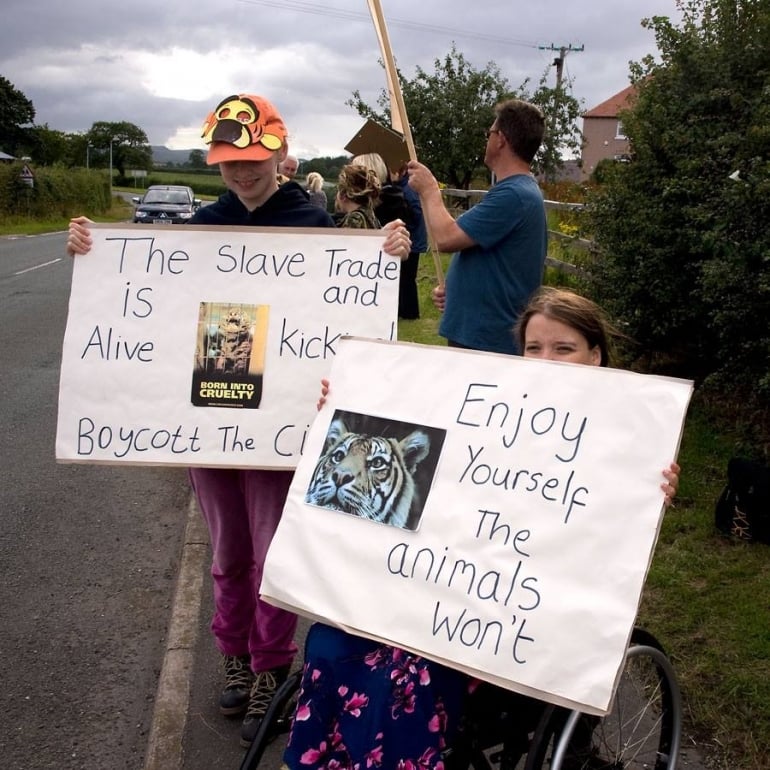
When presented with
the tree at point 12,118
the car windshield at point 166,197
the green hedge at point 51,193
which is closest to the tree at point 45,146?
the tree at point 12,118

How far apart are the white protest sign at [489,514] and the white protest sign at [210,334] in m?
0.40

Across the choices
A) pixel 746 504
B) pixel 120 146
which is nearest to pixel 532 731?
pixel 746 504

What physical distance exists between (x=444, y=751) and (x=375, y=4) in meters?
1.97

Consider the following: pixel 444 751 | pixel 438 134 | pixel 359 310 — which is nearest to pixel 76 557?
pixel 359 310

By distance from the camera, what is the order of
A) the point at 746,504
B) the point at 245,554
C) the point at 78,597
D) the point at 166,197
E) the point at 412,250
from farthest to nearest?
the point at 166,197 → the point at 412,250 → the point at 746,504 → the point at 78,597 → the point at 245,554

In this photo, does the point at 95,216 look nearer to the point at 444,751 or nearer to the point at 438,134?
the point at 438,134

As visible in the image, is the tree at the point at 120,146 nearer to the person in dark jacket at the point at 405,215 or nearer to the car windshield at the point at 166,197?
the car windshield at the point at 166,197

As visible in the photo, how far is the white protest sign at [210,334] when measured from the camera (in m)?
2.62

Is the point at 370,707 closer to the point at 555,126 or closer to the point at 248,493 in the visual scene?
the point at 248,493

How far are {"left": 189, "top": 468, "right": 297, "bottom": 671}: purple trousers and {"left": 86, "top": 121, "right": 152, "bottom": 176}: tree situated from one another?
96.8 meters

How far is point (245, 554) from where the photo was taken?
2.94 metres

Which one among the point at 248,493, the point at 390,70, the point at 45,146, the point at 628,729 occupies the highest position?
the point at 45,146

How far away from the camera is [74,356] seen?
8.78 feet

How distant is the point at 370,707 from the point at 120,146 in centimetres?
10535
